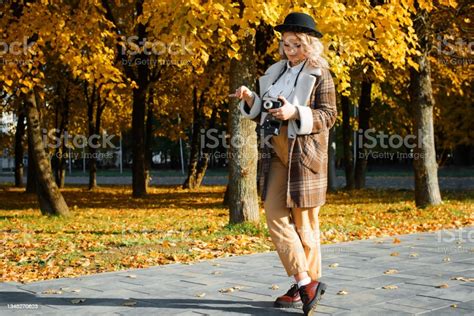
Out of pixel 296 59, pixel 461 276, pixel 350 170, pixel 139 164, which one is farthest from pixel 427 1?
pixel 350 170

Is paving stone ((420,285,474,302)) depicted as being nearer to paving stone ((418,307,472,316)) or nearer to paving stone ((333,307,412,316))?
paving stone ((418,307,472,316))

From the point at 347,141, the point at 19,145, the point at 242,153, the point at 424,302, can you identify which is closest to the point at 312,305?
the point at 424,302

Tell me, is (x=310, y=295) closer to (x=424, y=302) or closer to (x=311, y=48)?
(x=424, y=302)

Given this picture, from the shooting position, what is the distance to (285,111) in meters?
5.22

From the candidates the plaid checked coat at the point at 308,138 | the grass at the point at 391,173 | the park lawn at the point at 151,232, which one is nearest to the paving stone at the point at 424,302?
the plaid checked coat at the point at 308,138

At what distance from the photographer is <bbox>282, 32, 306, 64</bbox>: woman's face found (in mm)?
5543

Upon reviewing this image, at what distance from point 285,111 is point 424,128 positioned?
11.8m

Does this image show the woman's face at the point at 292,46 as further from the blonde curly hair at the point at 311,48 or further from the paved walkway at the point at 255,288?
the paved walkway at the point at 255,288

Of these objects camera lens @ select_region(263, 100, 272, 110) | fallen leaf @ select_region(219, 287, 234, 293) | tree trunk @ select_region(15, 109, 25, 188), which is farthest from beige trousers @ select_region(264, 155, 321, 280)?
tree trunk @ select_region(15, 109, 25, 188)

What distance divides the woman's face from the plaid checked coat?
0.40ft

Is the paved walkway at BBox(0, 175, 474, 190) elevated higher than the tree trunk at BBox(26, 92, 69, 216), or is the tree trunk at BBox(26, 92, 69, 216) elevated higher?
the tree trunk at BBox(26, 92, 69, 216)

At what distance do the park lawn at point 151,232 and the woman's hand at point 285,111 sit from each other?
359cm

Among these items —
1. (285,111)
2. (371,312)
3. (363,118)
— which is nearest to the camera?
(285,111)

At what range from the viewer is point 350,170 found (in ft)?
90.7
